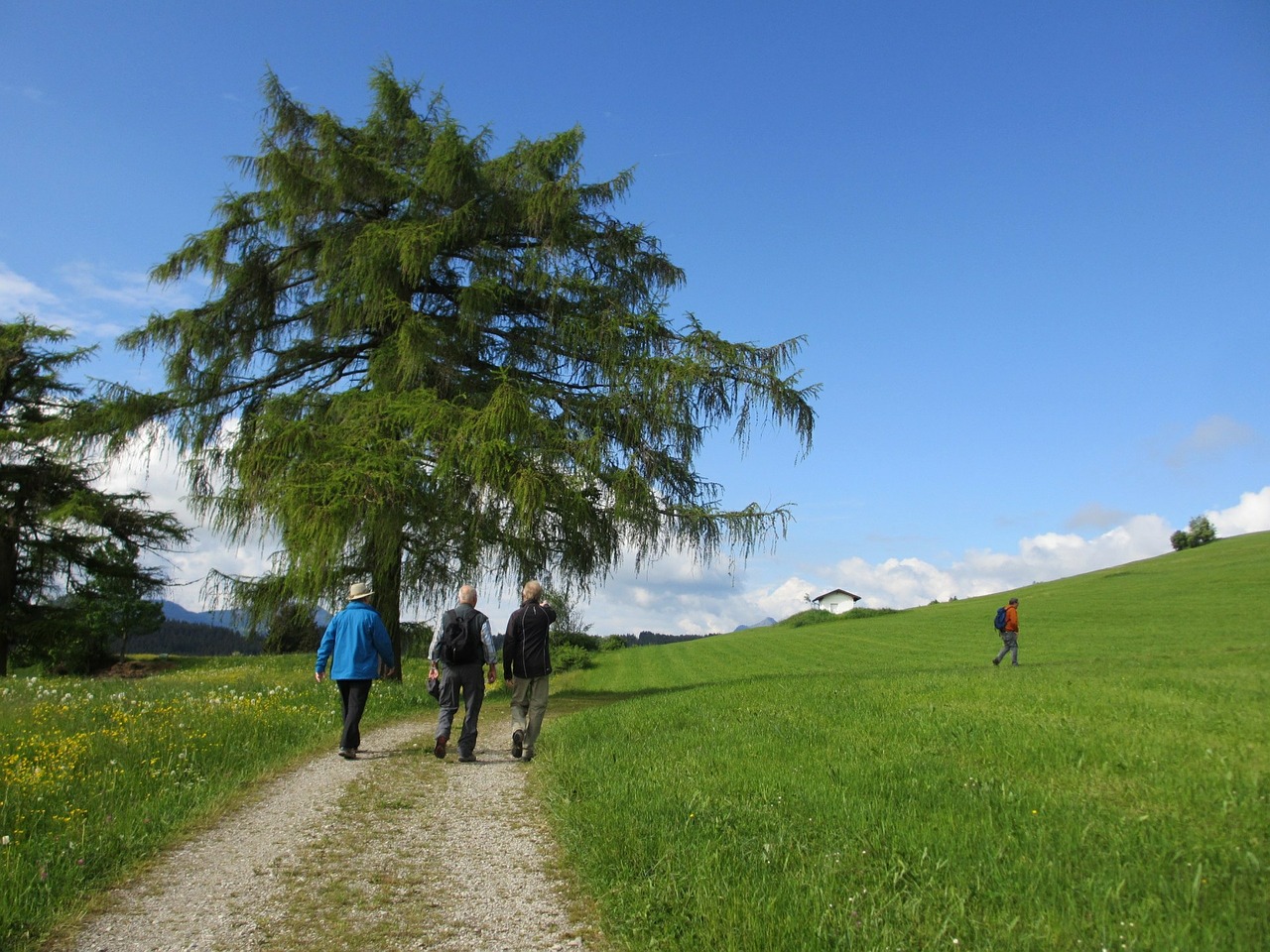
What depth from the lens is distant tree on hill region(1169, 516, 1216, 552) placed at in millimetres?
95125

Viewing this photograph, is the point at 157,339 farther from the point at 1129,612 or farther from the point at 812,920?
the point at 1129,612

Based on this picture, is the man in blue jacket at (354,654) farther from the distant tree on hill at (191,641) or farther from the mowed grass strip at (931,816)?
the distant tree on hill at (191,641)

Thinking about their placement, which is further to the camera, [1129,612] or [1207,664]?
[1129,612]

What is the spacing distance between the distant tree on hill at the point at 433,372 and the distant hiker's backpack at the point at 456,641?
420 centimetres

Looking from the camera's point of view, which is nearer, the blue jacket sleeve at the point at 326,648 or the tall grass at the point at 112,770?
the tall grass at the point at 112,770

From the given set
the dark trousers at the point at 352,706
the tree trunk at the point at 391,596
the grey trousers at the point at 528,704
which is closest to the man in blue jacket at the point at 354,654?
the dark trousers at the point at 352,706

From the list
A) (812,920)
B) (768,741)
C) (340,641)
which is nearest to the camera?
(812,920)

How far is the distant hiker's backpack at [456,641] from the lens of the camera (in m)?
10.0

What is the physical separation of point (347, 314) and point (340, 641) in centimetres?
909

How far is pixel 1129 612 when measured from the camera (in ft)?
140

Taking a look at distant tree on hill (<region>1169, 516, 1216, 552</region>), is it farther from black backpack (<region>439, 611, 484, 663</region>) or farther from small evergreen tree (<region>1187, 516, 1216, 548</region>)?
black backpack (<region>439, 611, 484, 663</region>)

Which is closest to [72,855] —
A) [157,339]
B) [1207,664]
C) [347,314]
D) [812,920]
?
[812,920]

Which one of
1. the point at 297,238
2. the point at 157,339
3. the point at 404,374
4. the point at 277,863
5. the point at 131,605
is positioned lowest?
the point at 277,863

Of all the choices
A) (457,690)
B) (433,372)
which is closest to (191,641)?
(433,372)
